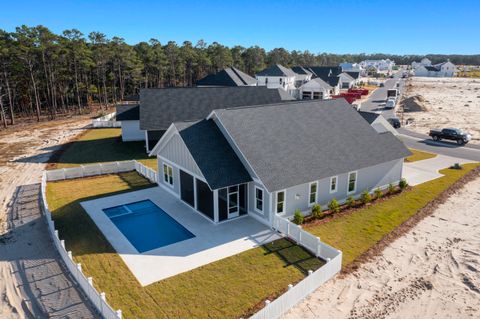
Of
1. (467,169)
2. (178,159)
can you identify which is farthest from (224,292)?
(467,169)

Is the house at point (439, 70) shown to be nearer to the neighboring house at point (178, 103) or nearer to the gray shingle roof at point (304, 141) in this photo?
the neighboring house at point (178, 103)

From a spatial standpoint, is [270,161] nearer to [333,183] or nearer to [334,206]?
[333,183]

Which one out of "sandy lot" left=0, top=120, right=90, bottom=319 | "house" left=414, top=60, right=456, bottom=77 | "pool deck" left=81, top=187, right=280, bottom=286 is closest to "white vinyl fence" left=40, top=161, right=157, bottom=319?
"sandy lot" left=0, top=120, right=90, bottom=319

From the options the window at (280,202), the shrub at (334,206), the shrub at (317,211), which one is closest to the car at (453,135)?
the shrub at (334,206)

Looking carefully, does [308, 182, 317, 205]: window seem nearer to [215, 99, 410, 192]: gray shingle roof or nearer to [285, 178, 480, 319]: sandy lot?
[215, 99, 410, 192]: gray shingle roof

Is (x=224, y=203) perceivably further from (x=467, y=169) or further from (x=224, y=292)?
(x=467, y=169)

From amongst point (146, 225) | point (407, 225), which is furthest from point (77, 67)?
point (407, 225)
